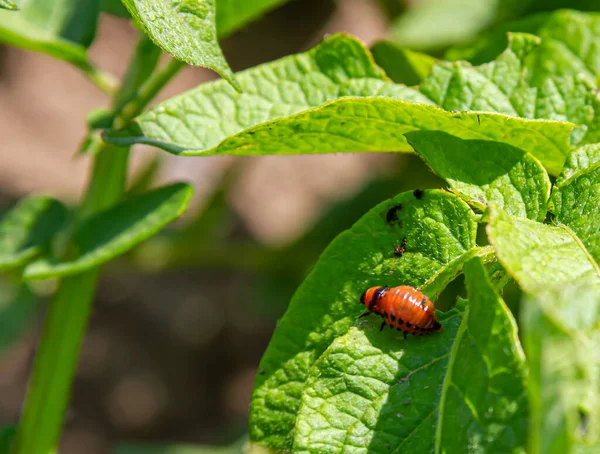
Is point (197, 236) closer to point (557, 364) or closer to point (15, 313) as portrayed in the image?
point (15, 313)

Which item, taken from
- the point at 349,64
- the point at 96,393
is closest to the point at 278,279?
the point at 96,393

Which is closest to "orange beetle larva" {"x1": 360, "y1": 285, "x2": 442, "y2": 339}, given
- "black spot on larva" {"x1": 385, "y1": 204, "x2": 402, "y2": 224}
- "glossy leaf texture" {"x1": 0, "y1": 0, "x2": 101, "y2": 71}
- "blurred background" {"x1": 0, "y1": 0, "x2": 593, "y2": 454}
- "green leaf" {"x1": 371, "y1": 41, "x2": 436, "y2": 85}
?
"black spot on larva" {"x1": 385, "y1": 204, "x2": 402, "y2": 224}

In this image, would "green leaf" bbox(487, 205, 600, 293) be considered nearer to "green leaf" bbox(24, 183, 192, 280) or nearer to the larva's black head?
the larva's black head

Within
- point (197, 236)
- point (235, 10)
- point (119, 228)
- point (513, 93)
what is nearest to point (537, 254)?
point (513, 93)

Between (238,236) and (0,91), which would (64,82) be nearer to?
(0,91)

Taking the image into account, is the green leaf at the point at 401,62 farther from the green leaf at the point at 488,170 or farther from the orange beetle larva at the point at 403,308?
the orange beetle larva at the point at 403,308

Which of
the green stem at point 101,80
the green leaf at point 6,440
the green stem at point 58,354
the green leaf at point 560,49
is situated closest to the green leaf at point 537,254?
the green leaf at point 560,49
